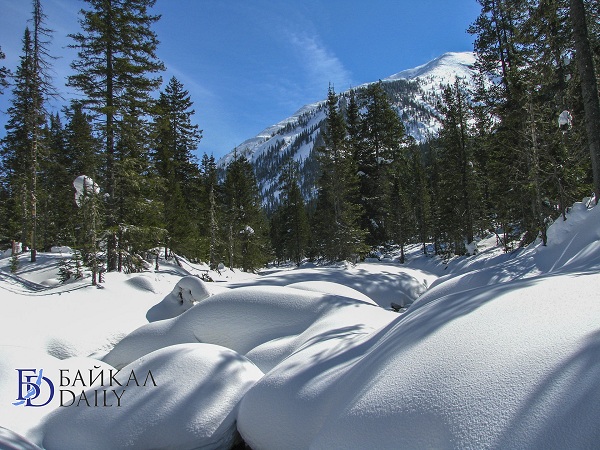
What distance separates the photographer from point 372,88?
1081 inches

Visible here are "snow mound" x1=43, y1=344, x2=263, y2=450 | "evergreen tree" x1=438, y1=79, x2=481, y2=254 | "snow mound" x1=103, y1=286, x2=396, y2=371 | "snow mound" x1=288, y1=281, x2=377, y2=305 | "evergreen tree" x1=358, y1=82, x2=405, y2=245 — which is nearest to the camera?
"snow mound" x1=43, y1=344, x2=263, y2=450

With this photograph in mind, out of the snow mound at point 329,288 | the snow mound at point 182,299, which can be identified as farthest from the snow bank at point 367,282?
the snow mound at point 182,299

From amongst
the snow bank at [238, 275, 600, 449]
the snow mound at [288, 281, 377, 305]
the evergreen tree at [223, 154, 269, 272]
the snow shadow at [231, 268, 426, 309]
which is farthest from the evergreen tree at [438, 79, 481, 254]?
the snow bank at [238, 275, 600, 449]

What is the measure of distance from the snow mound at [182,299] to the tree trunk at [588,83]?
916cm

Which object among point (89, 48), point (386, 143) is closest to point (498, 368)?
point (89, 48)

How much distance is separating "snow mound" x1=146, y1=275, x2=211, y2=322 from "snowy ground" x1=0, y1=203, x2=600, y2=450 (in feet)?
4.63

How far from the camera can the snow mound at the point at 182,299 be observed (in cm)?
828

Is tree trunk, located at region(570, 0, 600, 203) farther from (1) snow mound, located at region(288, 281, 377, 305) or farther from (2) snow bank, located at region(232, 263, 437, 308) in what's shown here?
(1) snow mound, located at region(288, 281, 377, 305)

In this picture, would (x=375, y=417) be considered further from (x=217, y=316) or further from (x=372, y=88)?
(x=372, y=88)

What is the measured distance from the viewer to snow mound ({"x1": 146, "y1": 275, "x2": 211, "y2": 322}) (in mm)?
8281

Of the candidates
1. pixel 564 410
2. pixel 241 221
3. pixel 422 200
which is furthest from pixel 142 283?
pixel 422 200

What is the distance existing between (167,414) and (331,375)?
61.2 inches

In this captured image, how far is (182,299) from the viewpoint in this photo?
27.5 ft

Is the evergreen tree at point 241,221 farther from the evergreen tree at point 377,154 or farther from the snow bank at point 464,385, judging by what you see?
the snow bank at point 464,385
